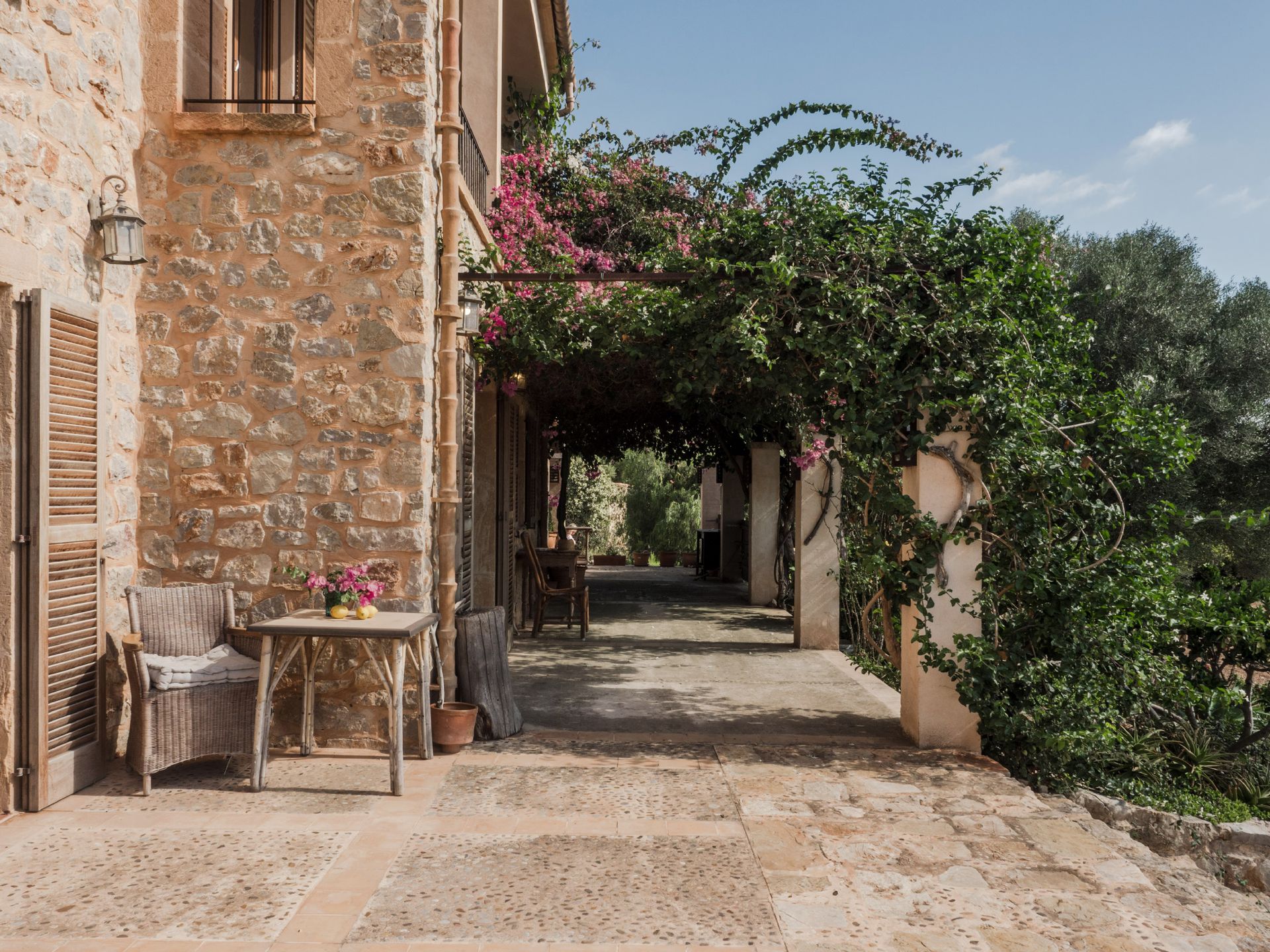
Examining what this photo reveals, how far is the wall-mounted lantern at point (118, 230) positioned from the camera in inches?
156

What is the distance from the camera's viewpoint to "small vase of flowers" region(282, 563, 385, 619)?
417 cm

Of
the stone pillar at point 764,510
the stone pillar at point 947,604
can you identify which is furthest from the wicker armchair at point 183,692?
the stone pillar at point 764,510

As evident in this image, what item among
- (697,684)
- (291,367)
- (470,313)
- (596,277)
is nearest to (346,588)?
(291,367)

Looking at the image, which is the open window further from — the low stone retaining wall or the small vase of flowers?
the low stone retaining wall

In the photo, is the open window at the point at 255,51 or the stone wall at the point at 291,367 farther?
the open window at the point at 255,51

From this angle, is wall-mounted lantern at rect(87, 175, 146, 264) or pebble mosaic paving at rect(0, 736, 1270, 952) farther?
wall-mounted lantern at rect(87, 175, 146, 264)

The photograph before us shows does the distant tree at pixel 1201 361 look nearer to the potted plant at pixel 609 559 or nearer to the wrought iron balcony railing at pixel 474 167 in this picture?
the wrought iron balcony railing at pixel 474 167

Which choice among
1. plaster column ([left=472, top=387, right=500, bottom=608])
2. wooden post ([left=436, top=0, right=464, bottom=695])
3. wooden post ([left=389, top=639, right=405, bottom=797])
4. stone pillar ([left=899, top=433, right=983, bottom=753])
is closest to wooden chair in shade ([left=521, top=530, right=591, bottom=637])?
plaster column ([left=472, top=387, right=500, bottom=608])

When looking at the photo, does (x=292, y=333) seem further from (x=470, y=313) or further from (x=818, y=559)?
(x=818, y=559)

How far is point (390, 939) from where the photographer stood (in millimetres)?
2631

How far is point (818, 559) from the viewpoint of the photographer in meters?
8.08

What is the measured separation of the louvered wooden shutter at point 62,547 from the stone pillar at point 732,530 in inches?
420

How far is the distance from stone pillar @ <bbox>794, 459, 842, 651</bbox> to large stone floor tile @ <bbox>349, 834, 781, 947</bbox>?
15.6ft

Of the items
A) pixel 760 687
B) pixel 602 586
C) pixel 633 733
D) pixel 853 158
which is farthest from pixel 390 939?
pixel 602 586
